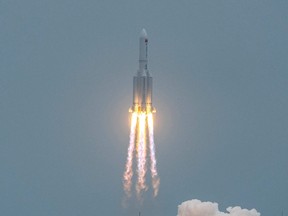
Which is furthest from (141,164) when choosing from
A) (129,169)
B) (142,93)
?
(142,93)

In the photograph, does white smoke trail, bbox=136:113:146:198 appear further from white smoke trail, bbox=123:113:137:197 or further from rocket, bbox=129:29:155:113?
rocket, bbox=129:29:155:113

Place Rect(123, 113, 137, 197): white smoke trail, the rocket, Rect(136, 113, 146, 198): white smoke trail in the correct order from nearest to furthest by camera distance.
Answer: the rocket, Rect(123, 113, 137, 197): white smoke trail, Rect(136, 113, 146, 198): white smoke trail

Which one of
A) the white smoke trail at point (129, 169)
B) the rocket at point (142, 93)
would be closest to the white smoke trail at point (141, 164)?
the white smoke trail at point (129, 169)

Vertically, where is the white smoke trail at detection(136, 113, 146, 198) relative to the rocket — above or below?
below

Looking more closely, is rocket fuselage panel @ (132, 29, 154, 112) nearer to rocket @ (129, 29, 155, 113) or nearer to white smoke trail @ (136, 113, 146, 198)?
rocket @ (129, 29, 155, 113)

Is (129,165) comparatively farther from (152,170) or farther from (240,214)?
(240,214)

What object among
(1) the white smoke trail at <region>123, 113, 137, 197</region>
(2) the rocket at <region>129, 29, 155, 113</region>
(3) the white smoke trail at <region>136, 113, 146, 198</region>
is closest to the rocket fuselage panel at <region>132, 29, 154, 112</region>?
(2) the rocket at <region>129, 29, 155, 113</region>

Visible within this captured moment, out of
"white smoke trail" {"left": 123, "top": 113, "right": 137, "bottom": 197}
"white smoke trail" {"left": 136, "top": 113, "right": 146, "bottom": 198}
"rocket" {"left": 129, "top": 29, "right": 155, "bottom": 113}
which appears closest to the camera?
"rocket" {"left": 129, "top": 29, "right": 155, "bottom": 113}

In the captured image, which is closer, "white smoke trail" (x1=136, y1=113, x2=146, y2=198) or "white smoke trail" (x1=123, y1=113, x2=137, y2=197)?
"white smoke trail" (x1=123, y1=113, x2=137, y2=197)

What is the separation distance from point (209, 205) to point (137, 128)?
7378mm

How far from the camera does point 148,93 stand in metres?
62.1

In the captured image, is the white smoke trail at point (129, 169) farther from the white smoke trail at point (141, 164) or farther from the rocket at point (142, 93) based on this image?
the rocket at point (142, 93)

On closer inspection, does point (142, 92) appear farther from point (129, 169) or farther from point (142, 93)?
point (129, 169)

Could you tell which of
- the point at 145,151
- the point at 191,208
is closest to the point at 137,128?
the point at 145,151
